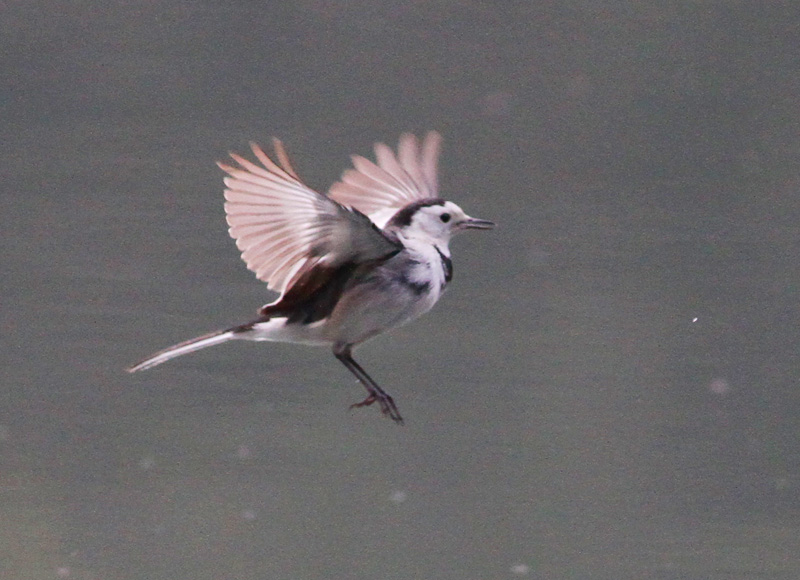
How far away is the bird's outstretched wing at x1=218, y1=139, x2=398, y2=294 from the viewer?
330cm

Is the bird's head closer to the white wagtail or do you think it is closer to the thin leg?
the white wagtail

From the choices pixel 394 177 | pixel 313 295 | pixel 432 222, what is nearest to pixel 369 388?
pixel 313 295

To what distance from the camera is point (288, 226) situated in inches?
136

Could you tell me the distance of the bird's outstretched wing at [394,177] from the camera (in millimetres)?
4199

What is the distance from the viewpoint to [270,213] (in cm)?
343

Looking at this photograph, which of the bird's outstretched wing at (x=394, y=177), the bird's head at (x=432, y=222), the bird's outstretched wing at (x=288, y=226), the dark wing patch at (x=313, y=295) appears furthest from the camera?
the bird's outstretched wing at (x=394, y=177)

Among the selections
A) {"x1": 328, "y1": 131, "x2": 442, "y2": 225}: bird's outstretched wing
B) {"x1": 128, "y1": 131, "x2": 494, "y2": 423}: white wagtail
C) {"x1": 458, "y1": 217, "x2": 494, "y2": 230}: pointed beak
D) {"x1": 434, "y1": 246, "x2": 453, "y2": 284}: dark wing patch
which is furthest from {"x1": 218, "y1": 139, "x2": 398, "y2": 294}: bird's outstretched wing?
{"x1": 328, "y1": 131, "x2": 442, "y2": 225}: bird's outstretched wing

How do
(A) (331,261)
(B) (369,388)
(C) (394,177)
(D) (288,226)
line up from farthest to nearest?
(C) (394,177), (B) (369,388), (A) (331,261), (D) (288,226)

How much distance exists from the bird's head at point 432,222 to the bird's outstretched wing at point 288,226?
0.20 meters

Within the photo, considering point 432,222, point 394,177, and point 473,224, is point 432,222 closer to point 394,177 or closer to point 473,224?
point 473,224

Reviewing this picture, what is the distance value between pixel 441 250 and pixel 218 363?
2616 millimetres

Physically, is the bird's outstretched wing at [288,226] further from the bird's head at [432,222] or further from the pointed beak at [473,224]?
the pointed beak at [473,224]

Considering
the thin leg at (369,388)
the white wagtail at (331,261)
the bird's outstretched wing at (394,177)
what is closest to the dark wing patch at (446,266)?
the white wagtail at (331,261)

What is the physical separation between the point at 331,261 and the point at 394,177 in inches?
26.3
